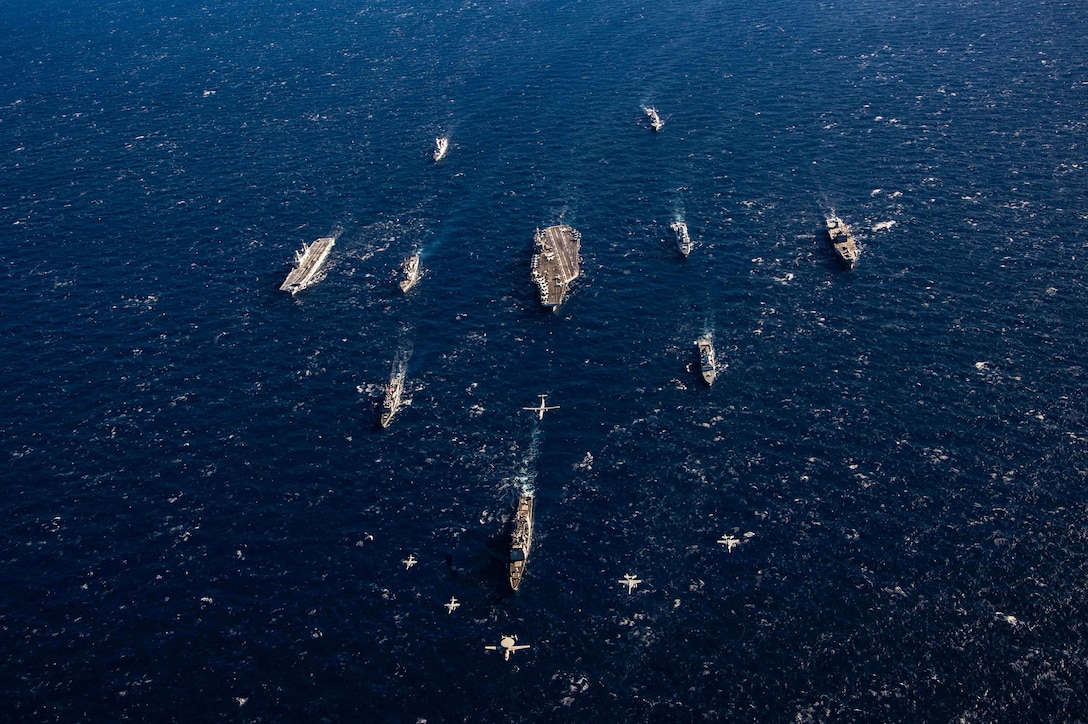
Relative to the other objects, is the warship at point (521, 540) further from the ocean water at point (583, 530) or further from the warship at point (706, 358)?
the warship at point (706, 358)

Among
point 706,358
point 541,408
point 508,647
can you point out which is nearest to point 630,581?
point 508,647

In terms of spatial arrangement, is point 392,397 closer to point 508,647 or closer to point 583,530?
point 583,530

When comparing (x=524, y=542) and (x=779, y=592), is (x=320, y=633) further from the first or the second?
(x=779, y=592)

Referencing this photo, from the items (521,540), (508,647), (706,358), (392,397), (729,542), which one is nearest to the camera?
(508,647)

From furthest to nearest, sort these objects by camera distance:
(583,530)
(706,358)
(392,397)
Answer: (706,358) → (392,397) → (583,530)

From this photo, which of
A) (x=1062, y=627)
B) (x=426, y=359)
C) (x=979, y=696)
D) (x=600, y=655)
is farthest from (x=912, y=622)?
(x=426, y=359)

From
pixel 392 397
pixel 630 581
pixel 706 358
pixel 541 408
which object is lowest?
pixel 630 581

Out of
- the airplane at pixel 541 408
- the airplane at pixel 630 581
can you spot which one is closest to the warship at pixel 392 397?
the airplane at pixel 541 408

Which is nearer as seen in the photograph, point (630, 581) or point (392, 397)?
point (630, 581)
